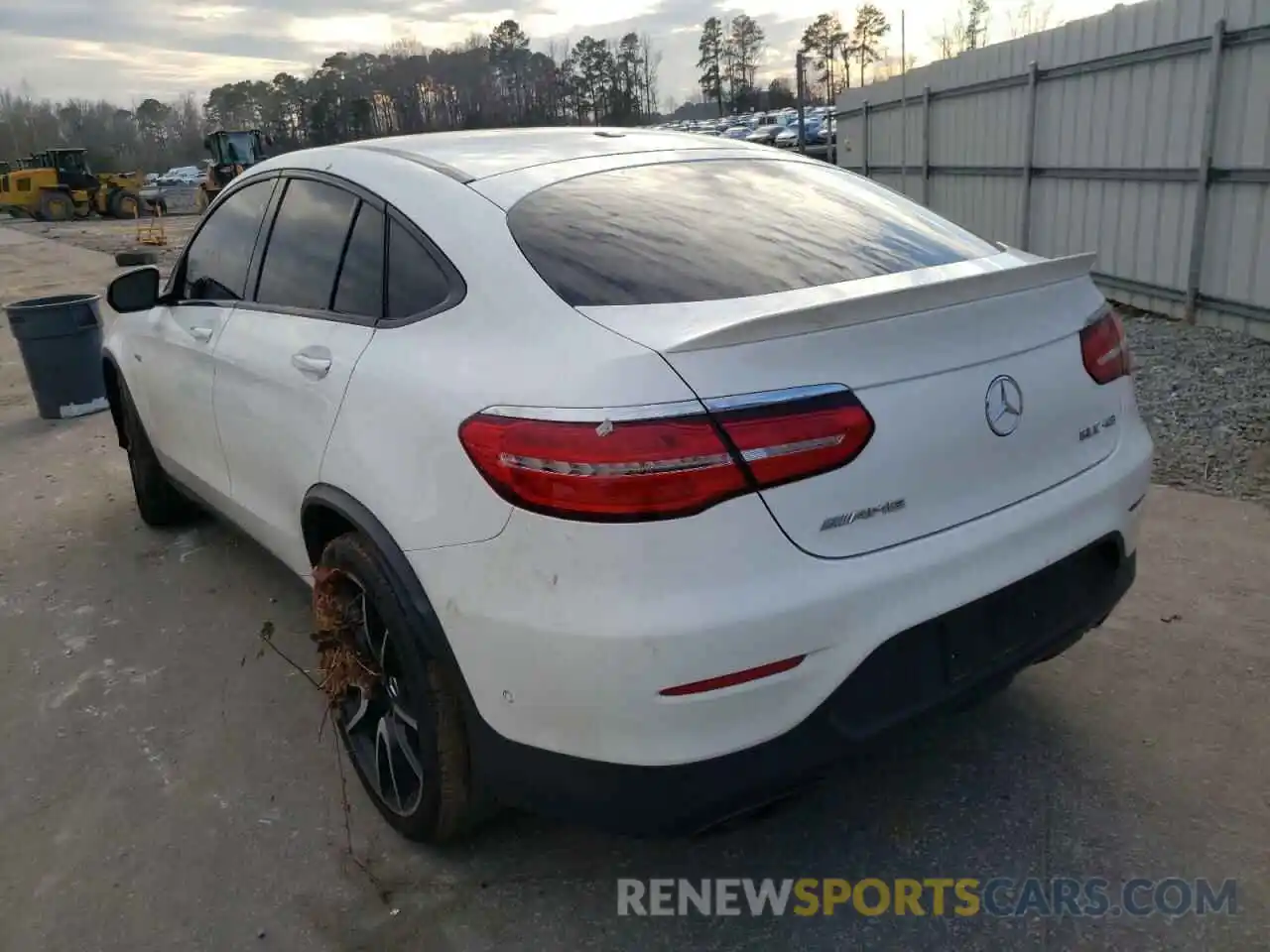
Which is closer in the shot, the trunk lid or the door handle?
the trunk lid

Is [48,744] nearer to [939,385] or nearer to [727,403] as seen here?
[727,403]

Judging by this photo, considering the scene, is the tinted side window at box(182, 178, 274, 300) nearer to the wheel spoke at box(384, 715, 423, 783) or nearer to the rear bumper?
the wheel spoke at box(384, 715, 423, 783)

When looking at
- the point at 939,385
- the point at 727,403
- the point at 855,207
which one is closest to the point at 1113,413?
the point at 939,385

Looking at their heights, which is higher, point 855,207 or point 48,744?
point 855,207

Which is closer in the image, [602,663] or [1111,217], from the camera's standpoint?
[602,663]

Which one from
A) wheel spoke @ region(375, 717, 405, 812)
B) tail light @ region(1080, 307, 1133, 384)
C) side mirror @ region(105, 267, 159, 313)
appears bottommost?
wheel spoke @ region(375, 717, 405, 812)

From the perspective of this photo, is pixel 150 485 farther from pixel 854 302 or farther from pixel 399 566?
pixel 854 302

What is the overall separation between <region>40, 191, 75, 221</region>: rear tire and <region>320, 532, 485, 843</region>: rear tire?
39969 millimetres

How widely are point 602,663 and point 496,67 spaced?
71553 mm

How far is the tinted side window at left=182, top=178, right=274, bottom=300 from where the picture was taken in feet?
11.5

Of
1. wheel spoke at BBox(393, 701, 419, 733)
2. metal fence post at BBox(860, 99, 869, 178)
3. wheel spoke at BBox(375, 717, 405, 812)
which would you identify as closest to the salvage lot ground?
wheel spoke at BBox(375, 717, 405, 812)

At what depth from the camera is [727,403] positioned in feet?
6.00

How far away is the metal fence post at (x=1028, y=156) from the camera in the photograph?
9.97 m

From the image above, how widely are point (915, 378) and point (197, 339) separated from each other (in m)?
2.68
